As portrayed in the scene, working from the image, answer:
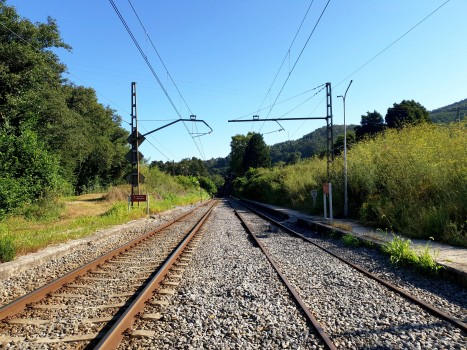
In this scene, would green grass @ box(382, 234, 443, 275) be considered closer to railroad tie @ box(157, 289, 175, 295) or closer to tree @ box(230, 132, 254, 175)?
railroad tie @ box(157, 289, 175, 295)

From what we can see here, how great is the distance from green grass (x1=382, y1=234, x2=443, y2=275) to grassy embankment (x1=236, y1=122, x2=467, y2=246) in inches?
70.2

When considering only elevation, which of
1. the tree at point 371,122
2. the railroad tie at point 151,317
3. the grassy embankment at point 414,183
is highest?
the tree at point 371,122

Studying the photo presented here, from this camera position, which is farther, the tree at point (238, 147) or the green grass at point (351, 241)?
the tree at point (238, 147)

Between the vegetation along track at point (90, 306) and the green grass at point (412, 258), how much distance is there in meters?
4.90

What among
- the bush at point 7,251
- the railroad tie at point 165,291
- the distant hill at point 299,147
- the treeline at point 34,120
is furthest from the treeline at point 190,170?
the railroad tie at point 165,291

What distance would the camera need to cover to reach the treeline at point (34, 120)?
13.8 m

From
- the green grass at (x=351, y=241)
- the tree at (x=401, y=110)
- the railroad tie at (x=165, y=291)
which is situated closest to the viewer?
the railroad tie at (x=165, y=291)

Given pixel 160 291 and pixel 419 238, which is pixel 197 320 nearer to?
pixel 160 291

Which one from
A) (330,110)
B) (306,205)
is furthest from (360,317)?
(306,205)

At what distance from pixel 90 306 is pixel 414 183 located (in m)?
10.9

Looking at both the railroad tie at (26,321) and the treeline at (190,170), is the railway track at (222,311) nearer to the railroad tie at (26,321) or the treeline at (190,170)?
the railroad tie at (26,321)

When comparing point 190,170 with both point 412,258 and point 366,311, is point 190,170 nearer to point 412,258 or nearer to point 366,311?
point 412,258

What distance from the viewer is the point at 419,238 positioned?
8.30 m

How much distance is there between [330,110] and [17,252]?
1520 centimetres
